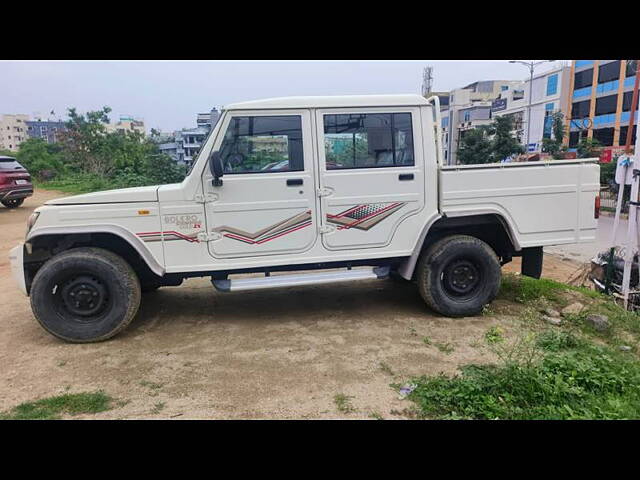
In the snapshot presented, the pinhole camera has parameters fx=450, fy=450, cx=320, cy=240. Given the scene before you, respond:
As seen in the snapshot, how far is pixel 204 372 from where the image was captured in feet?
12.3

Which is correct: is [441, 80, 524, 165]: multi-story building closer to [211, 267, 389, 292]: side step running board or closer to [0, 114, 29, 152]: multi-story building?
[211, 267, 389, 292]: side step running board

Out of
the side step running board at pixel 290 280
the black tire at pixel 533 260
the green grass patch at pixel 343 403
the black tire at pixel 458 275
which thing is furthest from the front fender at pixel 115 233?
the black tire at pixel 533 260

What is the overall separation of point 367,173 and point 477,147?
28815mm

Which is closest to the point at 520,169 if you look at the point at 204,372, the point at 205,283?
the point at 204,372

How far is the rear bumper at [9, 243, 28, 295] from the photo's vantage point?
14.2ft

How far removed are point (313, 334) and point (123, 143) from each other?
2844 centimetres

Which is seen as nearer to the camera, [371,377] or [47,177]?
[371,377]

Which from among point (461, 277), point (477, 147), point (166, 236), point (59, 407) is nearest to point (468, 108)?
point (477, 147)

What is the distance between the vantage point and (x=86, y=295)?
434 cm

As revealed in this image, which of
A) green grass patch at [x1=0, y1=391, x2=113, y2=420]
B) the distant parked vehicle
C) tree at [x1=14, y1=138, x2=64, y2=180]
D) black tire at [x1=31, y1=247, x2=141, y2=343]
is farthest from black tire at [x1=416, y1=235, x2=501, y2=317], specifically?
tree at [x1=14, y1=138, x2=64, y2=180]

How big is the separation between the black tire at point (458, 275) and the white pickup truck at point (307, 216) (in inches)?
0.5

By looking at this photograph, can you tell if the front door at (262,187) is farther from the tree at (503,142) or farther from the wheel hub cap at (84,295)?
the tree at (503,142)

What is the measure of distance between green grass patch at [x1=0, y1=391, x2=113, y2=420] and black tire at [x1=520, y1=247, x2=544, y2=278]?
4.36 m

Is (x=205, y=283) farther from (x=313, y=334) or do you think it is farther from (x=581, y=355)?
(x=581, y=355)
